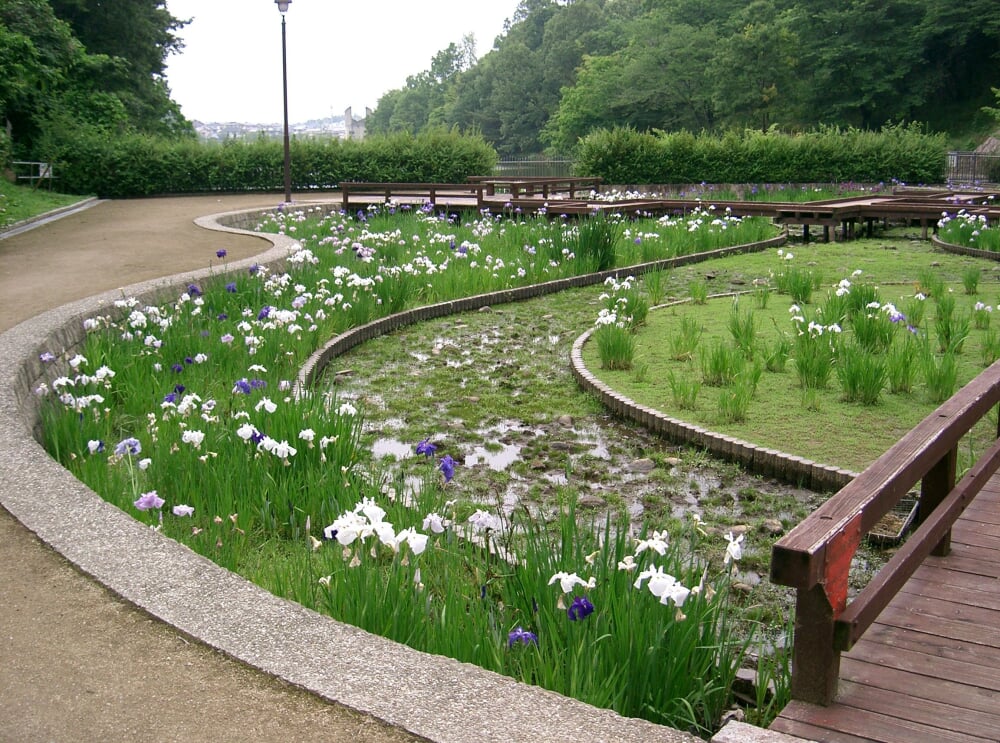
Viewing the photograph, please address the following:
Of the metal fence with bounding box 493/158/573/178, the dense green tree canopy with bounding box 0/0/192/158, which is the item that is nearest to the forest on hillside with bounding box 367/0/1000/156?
the metal fence with bounding box 493/158/573/178

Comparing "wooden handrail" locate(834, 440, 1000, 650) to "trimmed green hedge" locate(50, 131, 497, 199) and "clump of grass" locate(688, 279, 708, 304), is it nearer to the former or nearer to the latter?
"clump of grass" locate(688, 279, 708, 304)

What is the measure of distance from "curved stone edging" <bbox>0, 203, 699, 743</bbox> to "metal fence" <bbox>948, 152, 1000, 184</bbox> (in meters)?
29.9

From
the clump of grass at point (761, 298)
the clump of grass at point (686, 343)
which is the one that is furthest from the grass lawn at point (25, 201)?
the clump of grass at point (686, 343)

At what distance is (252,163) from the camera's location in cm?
2647

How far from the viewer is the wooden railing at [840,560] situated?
2240 mm

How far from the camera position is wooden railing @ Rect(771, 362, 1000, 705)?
2240 mm

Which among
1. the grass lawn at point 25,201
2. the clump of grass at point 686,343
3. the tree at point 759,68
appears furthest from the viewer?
the tree at point 759,68

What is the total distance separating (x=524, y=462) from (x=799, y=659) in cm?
304

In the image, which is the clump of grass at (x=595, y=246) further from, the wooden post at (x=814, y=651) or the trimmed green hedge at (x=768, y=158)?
the trimmed green hedge at (x=768, y=158)

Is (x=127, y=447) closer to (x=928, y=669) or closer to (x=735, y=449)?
(x=928, y=669)

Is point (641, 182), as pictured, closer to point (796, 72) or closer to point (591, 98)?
point (796, 72)

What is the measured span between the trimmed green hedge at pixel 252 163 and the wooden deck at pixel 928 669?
24.0 metres

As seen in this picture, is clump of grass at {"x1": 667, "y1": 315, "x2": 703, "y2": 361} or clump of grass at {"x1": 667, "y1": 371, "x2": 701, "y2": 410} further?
clump of grass at {"x1": 667, "y1": 315, "x2": 703, "y2": 361}

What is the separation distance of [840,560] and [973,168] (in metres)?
32.4
